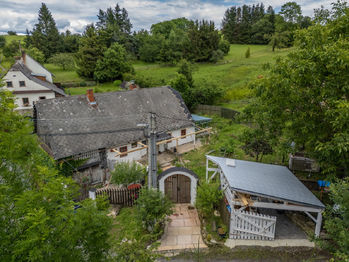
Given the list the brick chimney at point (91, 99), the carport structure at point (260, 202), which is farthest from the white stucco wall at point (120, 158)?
the carport structure at point (260, 202)

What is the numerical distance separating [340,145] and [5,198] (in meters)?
10.2

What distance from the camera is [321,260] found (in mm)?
10000

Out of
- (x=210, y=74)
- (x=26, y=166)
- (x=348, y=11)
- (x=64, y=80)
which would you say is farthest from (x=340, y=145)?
(x=64, y=80)

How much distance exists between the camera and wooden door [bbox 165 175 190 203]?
14.2 metres

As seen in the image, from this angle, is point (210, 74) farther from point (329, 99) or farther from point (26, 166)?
point (26, 166)

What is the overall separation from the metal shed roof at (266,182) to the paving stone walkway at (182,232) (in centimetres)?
320

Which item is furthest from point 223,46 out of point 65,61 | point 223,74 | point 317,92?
point 317,92

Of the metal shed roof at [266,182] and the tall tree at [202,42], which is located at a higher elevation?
the tall tree at [202,42]

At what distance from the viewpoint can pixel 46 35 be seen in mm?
67562

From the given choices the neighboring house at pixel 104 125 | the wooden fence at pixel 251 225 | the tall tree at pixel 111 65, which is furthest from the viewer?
the tall tree at pixel 111 65

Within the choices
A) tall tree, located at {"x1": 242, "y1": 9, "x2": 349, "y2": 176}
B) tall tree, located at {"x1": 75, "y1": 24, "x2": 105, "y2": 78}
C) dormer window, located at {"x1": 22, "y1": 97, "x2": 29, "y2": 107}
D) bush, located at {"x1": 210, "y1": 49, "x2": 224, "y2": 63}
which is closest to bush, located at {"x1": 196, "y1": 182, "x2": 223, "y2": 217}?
tall tree, located at {"x1": 242, "y1": 9, "x2": 349, "y2": 176}

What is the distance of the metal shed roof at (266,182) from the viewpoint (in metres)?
10.8

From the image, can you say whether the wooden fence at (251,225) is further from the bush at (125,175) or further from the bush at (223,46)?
the bush at (223,46)

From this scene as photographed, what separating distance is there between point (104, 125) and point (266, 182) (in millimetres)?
14022
